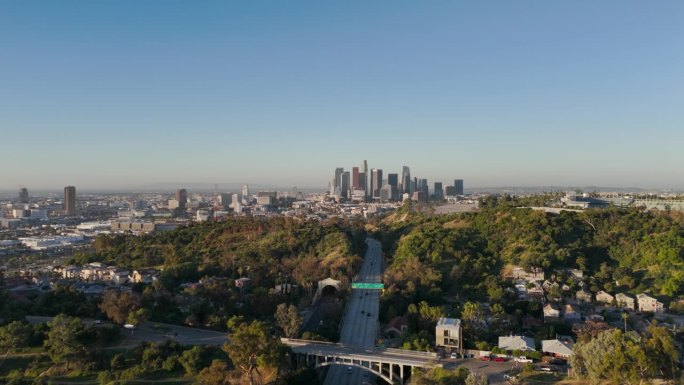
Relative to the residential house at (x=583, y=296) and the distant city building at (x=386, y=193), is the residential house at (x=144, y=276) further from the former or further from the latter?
the distant city building at (x=386, y=193)

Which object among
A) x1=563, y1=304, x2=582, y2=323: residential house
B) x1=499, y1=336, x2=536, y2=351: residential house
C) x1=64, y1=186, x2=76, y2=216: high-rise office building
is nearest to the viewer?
x1=499, y1=336, x2=536, y2=351: residential house

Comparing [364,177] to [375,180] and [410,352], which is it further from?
[410,352]

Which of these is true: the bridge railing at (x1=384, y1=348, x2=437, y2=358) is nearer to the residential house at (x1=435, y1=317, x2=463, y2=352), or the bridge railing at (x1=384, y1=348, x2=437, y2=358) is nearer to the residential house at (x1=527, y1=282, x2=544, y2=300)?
the residential house at (x1=435, y1=317, x2=463, y2=352)

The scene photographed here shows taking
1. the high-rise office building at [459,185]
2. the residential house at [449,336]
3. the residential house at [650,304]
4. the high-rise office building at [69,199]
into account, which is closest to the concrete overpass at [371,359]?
the residential house at [449,336]

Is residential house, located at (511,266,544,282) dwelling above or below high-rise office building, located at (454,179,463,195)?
below

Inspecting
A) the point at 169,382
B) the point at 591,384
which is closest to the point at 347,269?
the point at 169,382

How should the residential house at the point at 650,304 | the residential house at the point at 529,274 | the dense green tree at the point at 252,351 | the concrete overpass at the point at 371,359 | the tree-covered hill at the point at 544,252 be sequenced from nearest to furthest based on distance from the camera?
the dense green tree at the point at 252,351
the concrete overpass at the point at 371,359
the residential house at the point at 650,304
the tree-covered hill at the point at 544,252
the residential house at the point at 529,274

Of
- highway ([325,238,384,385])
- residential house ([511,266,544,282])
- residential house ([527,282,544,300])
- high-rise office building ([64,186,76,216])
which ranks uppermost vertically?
high-rise office building ([64,186,76,216])

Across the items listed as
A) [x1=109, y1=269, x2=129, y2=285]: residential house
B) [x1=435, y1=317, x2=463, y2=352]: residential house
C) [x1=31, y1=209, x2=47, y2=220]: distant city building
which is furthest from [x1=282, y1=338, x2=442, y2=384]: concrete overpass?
[x1=31, y1=209, x2=47, y2=220]: distant city building
